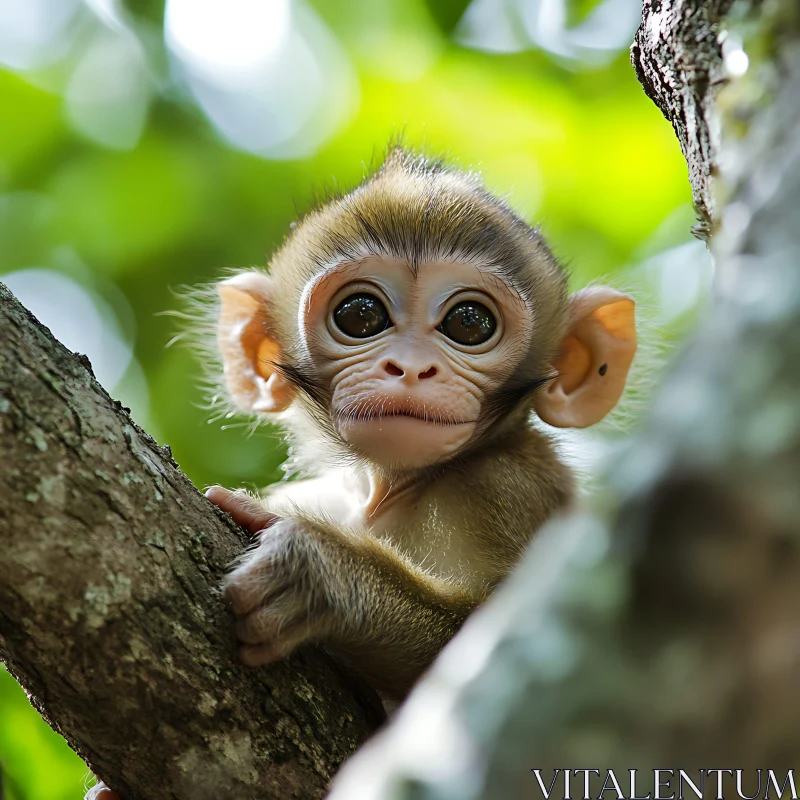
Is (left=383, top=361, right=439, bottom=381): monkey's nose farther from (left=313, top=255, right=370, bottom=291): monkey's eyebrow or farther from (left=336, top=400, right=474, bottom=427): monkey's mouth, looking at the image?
(left=313, top=255, right=370, bottom=291): monkey's eyebrow

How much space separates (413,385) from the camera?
151 inches

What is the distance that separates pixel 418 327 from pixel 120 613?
208cm

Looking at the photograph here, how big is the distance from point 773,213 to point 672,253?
5912 mm

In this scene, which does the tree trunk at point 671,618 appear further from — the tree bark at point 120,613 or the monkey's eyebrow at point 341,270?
the monkey's eyebrow at point 341,270

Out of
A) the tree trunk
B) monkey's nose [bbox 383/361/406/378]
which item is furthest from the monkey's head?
the tree trunk

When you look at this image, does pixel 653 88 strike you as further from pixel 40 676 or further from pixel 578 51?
pixel 578 51

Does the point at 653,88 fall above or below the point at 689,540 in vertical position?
above

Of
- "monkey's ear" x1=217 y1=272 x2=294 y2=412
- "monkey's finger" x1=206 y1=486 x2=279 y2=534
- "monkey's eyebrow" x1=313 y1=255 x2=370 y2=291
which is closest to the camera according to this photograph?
"monkey's finger" x1=206 y1=486 x2=279 y2=534

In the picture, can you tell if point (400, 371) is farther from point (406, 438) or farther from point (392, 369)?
point (406, 438)

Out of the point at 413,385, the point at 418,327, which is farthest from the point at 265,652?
the point at 418,327

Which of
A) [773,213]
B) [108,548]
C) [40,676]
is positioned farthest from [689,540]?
[40,676]

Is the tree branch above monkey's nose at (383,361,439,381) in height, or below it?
above

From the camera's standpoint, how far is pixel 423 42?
718 centimetres

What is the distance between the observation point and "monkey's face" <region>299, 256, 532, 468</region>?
12.6 ft
